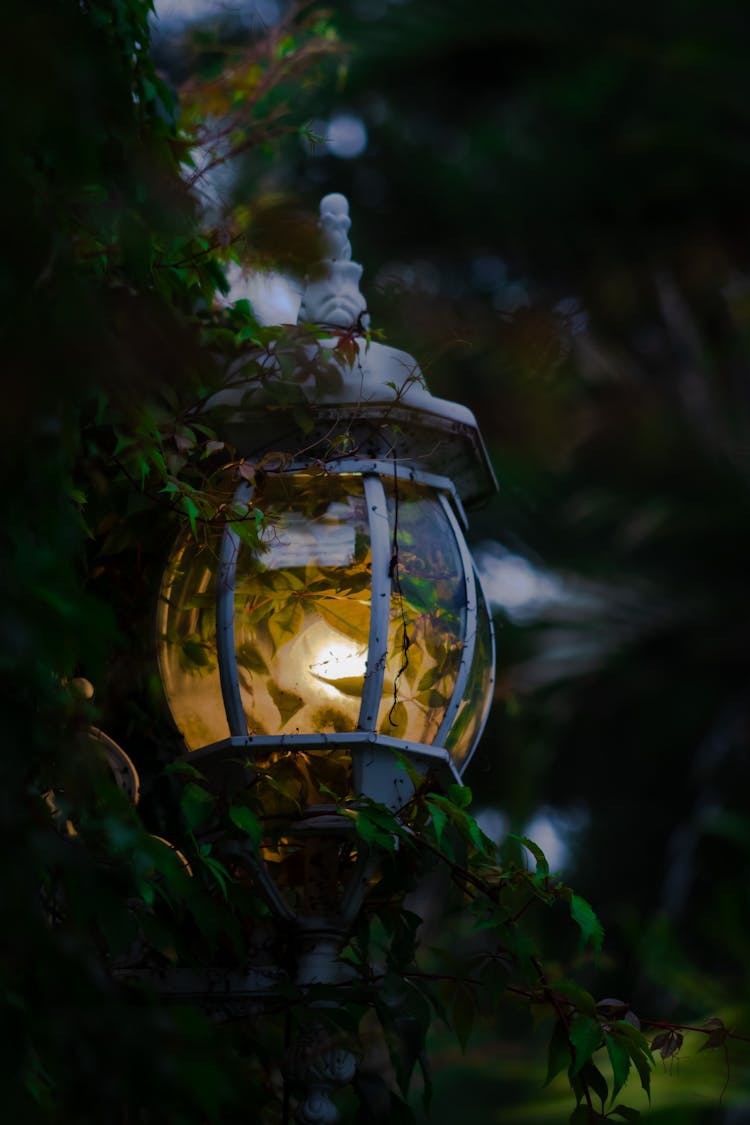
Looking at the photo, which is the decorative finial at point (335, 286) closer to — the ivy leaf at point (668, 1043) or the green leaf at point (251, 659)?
the green leaf at point (251, 659)

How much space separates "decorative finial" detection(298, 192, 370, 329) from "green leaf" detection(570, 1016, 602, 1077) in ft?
2.99

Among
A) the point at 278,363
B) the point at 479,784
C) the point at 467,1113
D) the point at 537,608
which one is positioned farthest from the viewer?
the point at 537,608

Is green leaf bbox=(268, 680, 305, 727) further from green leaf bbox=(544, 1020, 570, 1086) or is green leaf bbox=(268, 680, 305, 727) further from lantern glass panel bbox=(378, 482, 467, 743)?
green leaf bbox=(544, 1020, 570, 1086)

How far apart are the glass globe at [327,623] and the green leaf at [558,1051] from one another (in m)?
0.35

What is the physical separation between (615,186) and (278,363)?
6.15 metres

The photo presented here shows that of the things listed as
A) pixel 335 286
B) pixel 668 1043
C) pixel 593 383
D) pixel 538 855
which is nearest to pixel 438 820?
pixel 538 855

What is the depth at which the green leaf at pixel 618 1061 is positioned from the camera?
1437 mm

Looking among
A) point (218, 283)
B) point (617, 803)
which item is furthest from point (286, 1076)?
point (617, 803)

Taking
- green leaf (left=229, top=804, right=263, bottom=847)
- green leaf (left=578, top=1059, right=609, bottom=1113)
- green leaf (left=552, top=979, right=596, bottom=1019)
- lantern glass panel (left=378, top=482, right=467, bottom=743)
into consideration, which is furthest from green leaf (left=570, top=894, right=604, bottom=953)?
green leaf (left=229, top=804, right=263, bottom=847)

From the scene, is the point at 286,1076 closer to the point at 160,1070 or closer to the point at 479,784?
the point at 160,1070

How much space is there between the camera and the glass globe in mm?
1528

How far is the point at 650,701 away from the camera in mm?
9141

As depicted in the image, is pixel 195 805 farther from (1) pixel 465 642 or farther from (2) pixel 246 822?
(1) pixel 465 642

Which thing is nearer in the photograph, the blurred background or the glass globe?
the glass globe
